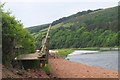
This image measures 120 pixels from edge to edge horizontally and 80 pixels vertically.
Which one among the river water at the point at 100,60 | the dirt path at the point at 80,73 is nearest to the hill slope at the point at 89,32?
the river water at the point at 100,60

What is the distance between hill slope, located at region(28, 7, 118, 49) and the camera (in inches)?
4547

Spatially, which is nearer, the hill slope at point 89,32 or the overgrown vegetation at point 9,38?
the overgrown vegetation at point 9,38

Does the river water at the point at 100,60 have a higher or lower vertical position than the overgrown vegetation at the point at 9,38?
lower

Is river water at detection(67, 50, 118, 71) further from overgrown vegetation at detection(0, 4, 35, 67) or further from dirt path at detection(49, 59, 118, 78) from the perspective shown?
overgrown vegetation at detection(0, 4, 35, 67)

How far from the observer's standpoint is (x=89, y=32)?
422 ft

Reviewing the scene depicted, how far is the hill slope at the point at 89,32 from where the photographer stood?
116 meters

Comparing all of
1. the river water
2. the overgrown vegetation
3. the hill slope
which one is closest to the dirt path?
the overgrown vegetation

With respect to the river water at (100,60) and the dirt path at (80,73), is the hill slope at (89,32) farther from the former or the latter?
the dirt path at (80,73)

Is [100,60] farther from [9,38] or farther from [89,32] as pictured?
[89,32]

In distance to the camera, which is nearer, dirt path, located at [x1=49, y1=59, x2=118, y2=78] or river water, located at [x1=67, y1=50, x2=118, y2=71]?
dirt path, located at [x1=49, y1=59, x2=118, y2=78]

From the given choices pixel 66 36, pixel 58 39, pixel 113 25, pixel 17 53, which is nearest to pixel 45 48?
pixel 17 53

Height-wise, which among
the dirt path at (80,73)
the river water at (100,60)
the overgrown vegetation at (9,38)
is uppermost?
the overgrown vegetation at (9,38)

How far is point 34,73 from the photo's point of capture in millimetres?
12586

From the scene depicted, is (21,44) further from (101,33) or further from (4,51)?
(101,33)
